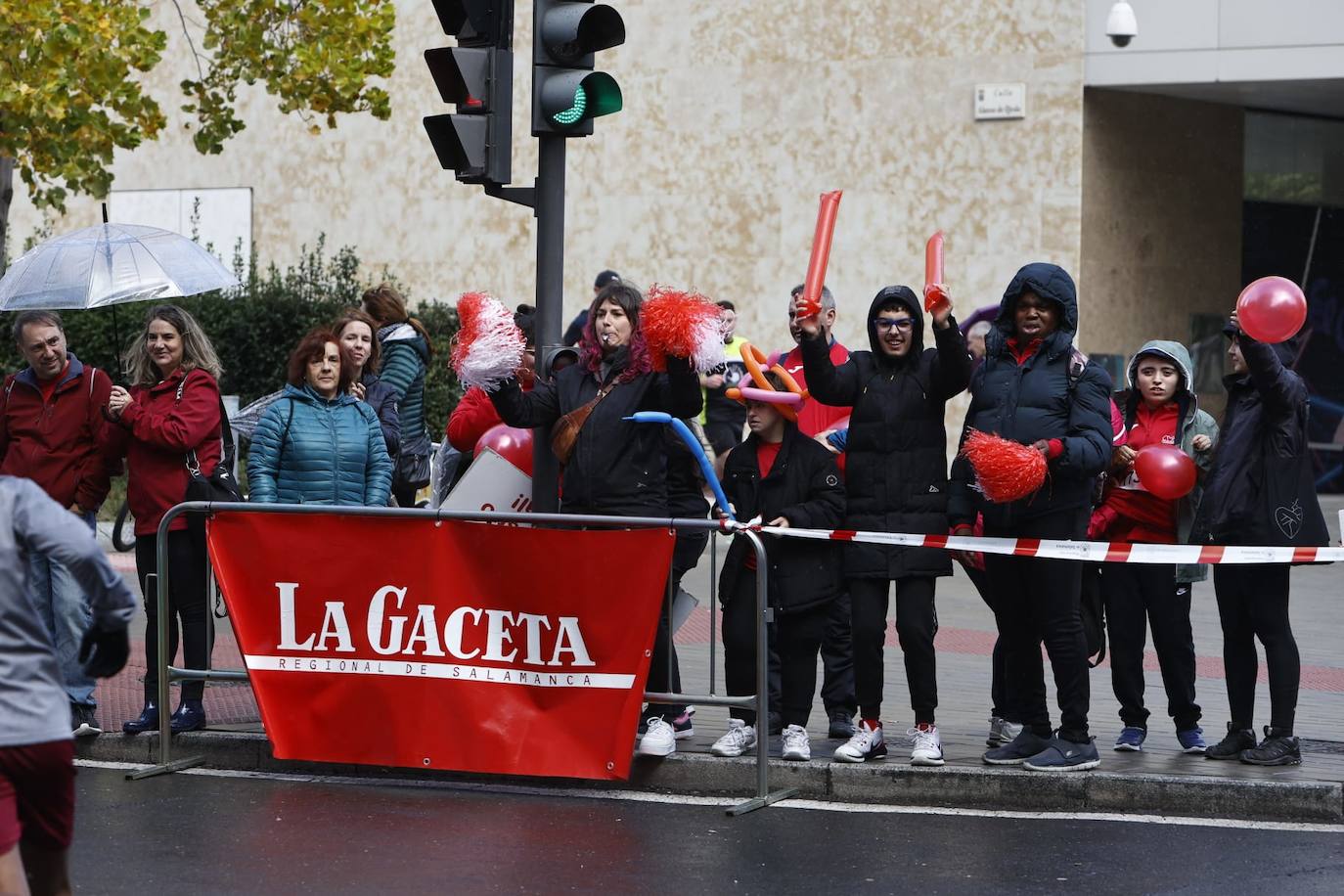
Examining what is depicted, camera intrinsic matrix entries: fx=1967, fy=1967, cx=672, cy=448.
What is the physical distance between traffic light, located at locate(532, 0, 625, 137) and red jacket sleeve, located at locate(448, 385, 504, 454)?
1.25 meters

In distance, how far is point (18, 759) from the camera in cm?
438

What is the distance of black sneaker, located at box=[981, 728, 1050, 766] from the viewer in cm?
753

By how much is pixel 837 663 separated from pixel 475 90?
286cm

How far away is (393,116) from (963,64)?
6479 millimetres

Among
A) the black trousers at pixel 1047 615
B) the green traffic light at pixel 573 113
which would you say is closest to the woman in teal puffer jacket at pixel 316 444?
the green traffic light at pixel 573 113

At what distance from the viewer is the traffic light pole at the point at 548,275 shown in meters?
8.09

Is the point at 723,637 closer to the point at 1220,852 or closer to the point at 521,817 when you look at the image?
the point at 521,817

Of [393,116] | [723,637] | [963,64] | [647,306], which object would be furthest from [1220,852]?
[393,116]

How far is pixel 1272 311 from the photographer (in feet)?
23.4

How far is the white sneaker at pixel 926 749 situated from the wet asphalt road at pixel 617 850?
1.36 feet

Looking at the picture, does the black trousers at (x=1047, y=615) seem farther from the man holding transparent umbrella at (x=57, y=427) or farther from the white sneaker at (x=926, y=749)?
the man holding transparent umbrella at (x=57, y=427)

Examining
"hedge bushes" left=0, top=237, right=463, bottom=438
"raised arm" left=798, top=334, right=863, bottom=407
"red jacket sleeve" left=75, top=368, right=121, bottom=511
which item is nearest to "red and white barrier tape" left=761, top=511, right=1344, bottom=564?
"raised arm" left=798, top=334, right=863, bottom=407

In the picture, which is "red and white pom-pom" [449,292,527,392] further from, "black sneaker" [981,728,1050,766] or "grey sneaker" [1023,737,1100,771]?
"grey sneaker" [1023,737,1100,771]

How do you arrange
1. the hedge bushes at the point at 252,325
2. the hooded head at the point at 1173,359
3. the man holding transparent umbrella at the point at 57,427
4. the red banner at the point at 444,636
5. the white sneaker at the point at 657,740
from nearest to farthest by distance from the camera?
the red banner at the point at 444,636
the white sneaker at the point at 657,740
the hooded head at the point at 1173,359
the man holding transparent umbrella at the point at 57,427
the hedge bushes at the point at 252,325
